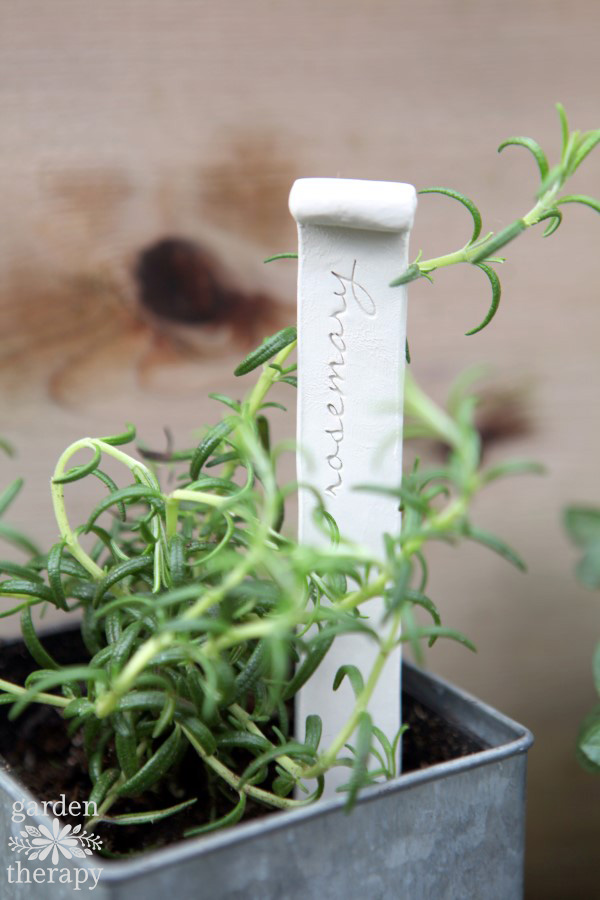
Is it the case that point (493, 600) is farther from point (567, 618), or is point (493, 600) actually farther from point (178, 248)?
point (178, 248)

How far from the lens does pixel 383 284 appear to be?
43 centimetres

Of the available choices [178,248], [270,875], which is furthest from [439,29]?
[270,875]

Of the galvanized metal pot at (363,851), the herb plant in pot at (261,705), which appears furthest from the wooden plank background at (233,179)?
the galvanized metal pot at (363,851)

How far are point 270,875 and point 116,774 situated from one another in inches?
4.5

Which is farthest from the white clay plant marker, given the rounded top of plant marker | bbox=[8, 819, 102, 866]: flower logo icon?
bbox=[8, 819, 102, 866]: flower logo icon

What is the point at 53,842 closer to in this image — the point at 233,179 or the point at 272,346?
the point at 272,346

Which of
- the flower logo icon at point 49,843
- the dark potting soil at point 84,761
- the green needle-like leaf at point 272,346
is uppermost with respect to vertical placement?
the green needle-like leaf at point 272,346

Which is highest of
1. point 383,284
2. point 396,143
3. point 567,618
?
point 396,143

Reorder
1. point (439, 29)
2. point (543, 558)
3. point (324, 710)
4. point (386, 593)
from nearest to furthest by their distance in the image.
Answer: point (386, 593) < point (324, 710) < point (439, 29) < point (543, 558)

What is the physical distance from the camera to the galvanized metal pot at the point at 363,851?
358mm

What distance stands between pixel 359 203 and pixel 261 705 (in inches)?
9.4

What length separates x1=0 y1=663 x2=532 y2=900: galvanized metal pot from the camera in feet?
1.17

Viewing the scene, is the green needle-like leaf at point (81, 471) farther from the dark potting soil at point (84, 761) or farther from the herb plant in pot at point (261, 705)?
the dark potting soil at point (84, 761)

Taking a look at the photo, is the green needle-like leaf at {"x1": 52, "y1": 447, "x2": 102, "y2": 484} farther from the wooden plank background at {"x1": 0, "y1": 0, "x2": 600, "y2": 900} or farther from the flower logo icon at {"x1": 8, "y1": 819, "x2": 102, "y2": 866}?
the wooden plank background at {"x1": 0, "y1": 0, "x2": 600, "y2": 900}
